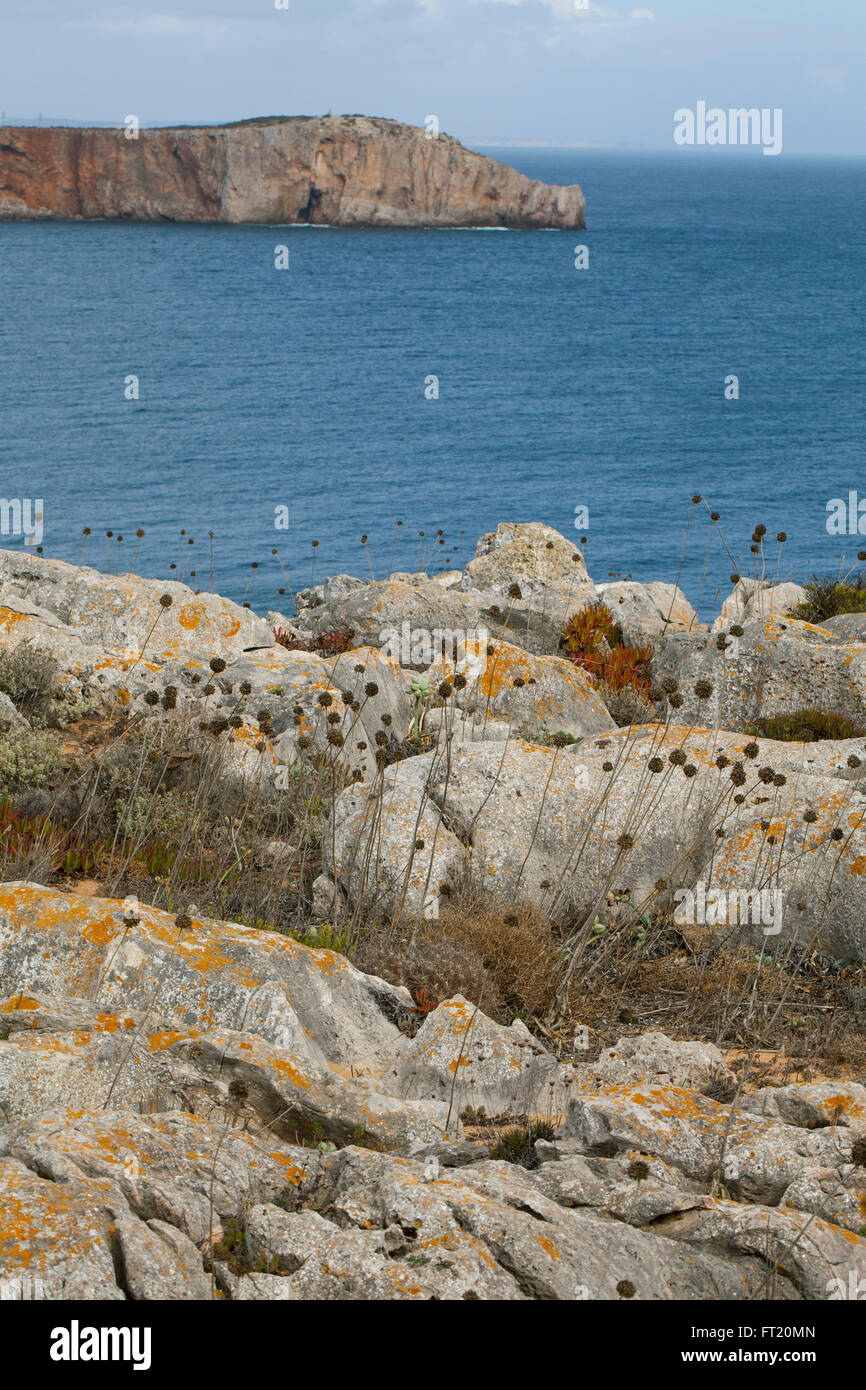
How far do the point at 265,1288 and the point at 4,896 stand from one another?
9.68 feet

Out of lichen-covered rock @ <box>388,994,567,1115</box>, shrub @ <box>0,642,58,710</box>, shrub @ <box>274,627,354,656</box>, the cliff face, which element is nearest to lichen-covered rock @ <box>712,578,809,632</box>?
shrub @ <box>274,627,354,656</box>

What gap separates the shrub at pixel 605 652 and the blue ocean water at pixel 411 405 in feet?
14.3

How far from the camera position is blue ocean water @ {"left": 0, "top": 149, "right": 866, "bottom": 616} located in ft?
134

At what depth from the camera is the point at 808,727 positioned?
34.7ft

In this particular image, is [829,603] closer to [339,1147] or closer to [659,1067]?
[659,1067]

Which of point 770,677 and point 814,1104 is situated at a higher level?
point 770,677

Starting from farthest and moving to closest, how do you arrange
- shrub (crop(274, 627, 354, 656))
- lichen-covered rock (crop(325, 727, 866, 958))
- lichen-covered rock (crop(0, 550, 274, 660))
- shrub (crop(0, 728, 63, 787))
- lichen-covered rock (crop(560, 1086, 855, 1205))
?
shrub (crop(274, 627, 354, 656))
lichen-covered rock (crop(0, 550, 274, 660))
shrub (crop(0, 728, 63, 787))
lichen-covered rock (crop(325, 727, 866, 958))
lichen-covered rock (crop(560, 1086, 855, 1205))

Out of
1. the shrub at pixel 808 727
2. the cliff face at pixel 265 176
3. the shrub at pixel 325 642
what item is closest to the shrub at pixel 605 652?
the shrub at pixel 808 727

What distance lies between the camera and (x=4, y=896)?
5.86 m

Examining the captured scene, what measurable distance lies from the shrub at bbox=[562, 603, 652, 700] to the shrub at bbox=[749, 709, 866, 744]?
144cm

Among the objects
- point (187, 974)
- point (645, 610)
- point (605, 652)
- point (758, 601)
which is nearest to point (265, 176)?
point (645, 610)

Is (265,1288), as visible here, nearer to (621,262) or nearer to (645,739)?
(645,739)

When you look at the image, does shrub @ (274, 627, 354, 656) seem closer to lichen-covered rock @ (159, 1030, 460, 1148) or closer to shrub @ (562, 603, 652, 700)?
shrub @ (562, 603, 652, 700)

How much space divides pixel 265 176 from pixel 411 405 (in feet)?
272
